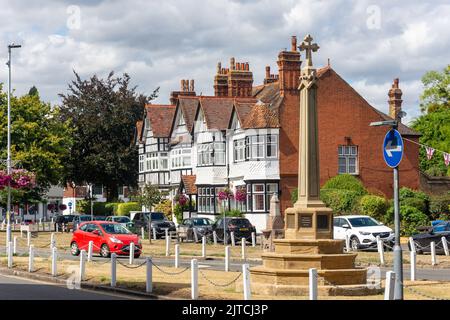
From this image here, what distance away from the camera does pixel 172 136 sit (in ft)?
250

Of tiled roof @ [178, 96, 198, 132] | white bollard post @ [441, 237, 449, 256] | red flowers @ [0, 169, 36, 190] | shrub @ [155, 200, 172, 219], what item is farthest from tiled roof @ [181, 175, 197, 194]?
white bollard post @ [441, 237, 449, 256]

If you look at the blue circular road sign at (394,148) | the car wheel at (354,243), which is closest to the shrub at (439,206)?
the car wheel at (354,243)

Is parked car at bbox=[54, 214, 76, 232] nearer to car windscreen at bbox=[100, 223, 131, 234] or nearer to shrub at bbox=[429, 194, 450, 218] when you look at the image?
shrub at bbox=[429, 194, 450, 218]

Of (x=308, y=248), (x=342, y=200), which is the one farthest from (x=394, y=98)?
(x=308, y=248)

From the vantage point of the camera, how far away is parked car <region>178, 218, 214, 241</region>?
50.7 metres

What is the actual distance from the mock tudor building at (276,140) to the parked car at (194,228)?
6.57 m

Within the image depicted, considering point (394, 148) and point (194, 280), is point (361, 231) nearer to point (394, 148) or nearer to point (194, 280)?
point (194, 280)

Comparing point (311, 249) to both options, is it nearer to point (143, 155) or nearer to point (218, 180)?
point (218, 180)

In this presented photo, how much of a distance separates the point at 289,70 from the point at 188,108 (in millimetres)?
14860

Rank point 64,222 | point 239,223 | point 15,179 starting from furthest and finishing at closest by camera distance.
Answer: point 64,222, point 239,223, point 15,179

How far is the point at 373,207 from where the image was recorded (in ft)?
173

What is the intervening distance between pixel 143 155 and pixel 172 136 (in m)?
6.44

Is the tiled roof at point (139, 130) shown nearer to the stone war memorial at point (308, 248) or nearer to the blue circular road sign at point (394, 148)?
the stone war memorial at point (308, 248)
